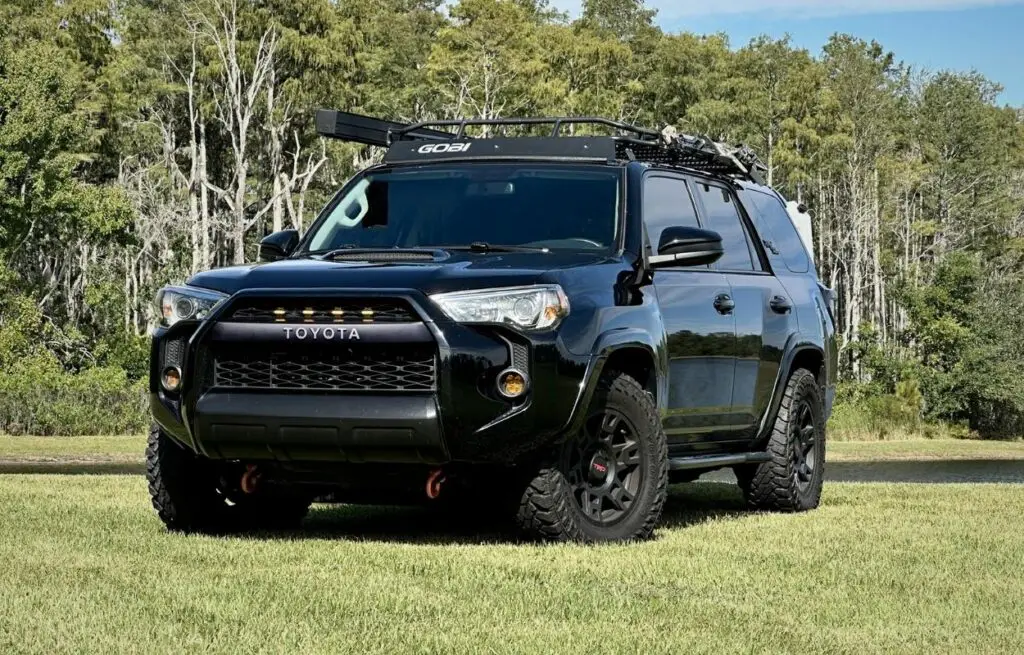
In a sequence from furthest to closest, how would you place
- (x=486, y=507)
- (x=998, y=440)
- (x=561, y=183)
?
(x=998, y=440)
(x=561, y=183)
(x=486, y=507)

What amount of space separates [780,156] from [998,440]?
54.1 feet

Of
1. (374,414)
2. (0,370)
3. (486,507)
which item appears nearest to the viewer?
(374,414)

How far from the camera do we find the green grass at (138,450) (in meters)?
30.6

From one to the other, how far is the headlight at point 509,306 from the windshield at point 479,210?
1103 millimetres

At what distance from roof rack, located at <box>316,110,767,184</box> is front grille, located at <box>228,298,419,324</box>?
1.87 m

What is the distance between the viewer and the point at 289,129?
2403 inches

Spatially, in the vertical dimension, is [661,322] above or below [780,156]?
below

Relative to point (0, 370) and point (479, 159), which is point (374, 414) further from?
point (0, 370)

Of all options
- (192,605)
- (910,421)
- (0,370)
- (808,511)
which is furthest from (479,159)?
(910,421)

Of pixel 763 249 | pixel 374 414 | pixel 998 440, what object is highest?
pixel 763 249

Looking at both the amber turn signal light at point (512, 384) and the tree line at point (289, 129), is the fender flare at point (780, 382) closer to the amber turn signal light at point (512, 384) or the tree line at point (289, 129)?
the amber turn signal light at point (512, 384)

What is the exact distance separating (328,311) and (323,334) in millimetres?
131

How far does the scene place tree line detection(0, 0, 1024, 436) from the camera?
47.0 meters

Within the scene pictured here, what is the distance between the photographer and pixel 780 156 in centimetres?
6838
